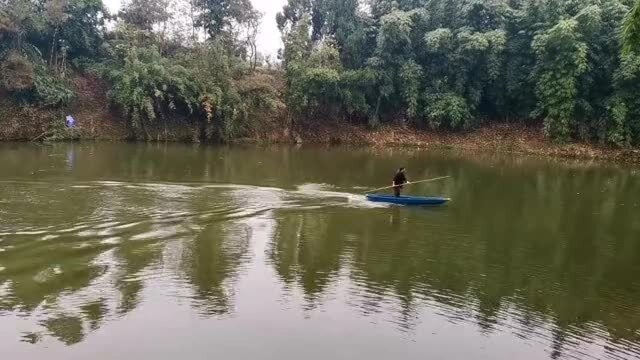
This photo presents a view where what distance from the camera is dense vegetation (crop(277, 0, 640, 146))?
32.6 metres

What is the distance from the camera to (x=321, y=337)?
315 inches

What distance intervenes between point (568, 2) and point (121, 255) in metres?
31.4

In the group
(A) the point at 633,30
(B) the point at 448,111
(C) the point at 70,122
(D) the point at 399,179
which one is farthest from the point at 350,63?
(A) the point at 633,30

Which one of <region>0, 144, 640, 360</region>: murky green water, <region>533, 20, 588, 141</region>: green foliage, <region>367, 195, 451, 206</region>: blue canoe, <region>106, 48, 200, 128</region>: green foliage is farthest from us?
<region>533, 20, 588, 141</region>: green foliage

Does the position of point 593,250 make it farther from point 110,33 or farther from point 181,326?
point 110,33

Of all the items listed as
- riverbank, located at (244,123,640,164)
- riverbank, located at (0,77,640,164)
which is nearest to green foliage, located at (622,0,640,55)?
riverbank, located at (0,77,640,164)

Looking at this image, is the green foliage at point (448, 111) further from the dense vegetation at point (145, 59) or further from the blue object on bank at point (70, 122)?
the blue object on bank at point (70, 122)

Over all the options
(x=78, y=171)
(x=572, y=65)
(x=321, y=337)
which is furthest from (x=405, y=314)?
(x=572, y=65)

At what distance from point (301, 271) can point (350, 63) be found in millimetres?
28968

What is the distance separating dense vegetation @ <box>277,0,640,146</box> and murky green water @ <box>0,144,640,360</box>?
47.9 feet

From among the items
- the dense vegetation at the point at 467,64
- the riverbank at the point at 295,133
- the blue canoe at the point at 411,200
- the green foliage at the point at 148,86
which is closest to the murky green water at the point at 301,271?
the blue canoe at the point at 411,200

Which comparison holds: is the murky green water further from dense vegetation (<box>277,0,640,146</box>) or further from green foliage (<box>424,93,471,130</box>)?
green foliage (<box>424,93,471,130</box>)

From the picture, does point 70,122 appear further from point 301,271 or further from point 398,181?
point 301,271

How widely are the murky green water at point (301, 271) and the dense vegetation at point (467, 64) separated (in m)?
14.6
